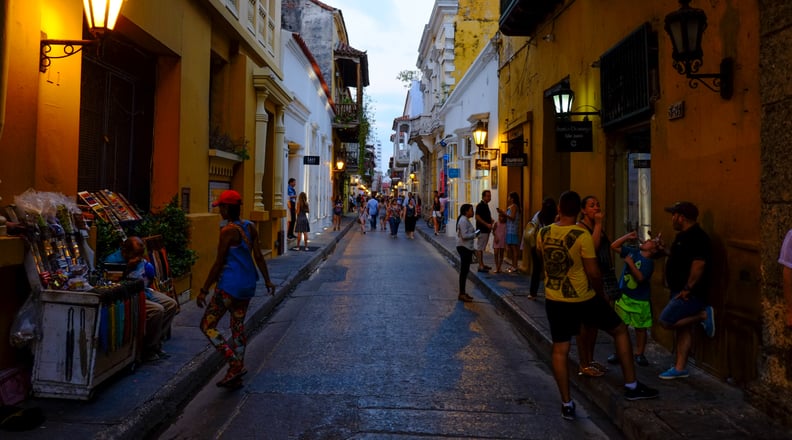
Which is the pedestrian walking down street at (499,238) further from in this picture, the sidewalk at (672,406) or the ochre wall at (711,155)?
the sidewalk at (672,406)

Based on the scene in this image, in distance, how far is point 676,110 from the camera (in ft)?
19.4

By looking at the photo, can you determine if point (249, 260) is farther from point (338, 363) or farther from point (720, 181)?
point (720, 181)

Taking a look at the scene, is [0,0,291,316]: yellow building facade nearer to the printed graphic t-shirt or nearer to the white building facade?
the white building facade

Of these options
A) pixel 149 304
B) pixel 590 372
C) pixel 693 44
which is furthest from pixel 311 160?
pixel 693 44

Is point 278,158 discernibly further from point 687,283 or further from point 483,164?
point 687,283

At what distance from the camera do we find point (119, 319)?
475 cm

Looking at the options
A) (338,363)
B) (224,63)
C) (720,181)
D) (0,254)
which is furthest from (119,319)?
(224,63)

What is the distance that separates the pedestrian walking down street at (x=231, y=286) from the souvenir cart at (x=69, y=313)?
0.66 meters

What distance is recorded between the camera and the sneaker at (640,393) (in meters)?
4.63

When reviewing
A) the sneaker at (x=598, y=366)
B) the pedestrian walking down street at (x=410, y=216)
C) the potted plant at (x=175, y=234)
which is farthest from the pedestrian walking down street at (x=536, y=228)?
the pedestrian walking down street at (x=410, y=216)

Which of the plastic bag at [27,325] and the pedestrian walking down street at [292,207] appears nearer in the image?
the plastic bag at [27,325]

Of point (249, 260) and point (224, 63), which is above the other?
point (224, 63)

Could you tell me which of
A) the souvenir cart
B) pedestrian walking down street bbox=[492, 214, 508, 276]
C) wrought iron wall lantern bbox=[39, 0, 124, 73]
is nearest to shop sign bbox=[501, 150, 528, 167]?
pedestrian walking down street bbox=[492, 214, 508, 276]

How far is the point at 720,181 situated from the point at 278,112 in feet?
40.3
